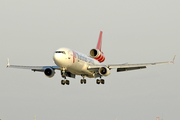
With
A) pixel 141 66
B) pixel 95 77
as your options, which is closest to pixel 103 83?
pixel 95 77

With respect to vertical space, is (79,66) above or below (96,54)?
below

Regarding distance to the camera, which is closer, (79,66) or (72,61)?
(72,61)

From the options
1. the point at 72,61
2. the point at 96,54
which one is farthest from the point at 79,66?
the point at 96,54

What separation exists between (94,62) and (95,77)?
293cm

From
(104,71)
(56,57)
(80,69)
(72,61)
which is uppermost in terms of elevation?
(56,57)

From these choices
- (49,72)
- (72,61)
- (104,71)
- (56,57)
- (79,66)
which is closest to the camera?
(56,57)

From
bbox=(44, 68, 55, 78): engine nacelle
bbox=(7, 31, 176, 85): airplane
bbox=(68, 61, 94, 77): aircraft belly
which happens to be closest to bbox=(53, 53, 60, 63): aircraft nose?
bbox=(7, 31, 176, 85): airplane

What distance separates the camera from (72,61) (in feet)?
186

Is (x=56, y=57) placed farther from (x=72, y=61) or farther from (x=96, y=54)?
(x=96, y=54)

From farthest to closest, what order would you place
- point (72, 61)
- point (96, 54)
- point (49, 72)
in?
point (96, 54) < point (49, 72) < point (72, 61)

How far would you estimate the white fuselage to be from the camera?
180 ft

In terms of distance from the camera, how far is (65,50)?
56.3 metres

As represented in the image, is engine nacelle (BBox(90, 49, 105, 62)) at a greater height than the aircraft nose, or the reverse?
engine nacelle (BBox(90, 49, 105, 62))

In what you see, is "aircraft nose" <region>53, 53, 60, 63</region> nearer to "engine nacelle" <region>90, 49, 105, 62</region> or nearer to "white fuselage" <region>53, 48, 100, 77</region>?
"white fuselage" <region>53, 48, 100, 77</region>
